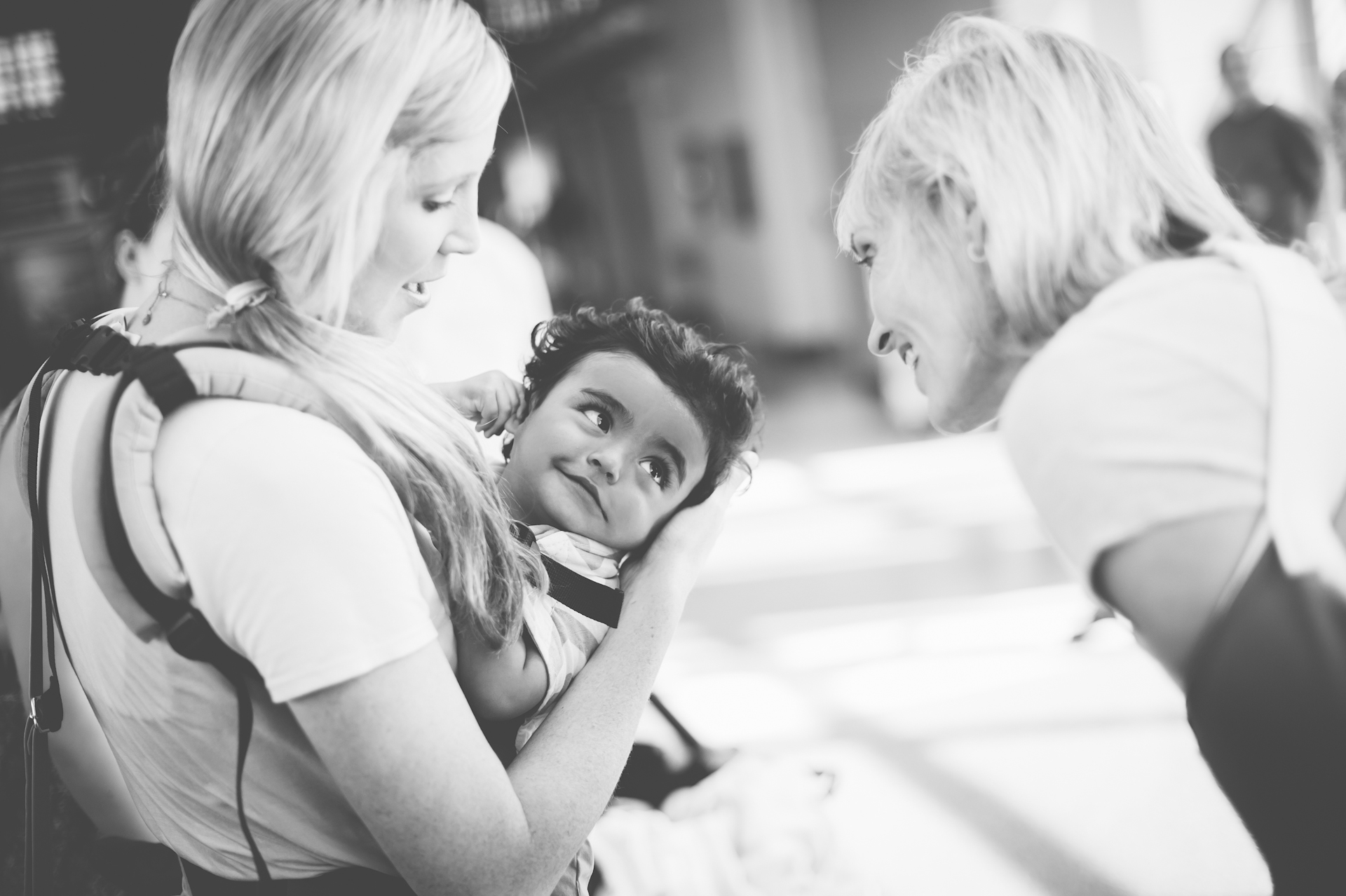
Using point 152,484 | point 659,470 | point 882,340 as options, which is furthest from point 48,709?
point 882,340

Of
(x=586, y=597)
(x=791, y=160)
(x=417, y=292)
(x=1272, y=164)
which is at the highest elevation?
(x=417, y=292)

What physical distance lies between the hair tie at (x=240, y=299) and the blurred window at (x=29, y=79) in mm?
→ 8051

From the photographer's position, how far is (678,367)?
1579mm

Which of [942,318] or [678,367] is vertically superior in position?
[942,318]

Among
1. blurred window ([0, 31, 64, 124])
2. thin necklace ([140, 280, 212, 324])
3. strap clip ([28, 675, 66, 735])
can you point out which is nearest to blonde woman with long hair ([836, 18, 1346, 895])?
thin necklace ([140, 280, 212, 324])

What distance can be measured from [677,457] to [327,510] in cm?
78

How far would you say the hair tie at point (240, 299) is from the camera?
0.90 meters

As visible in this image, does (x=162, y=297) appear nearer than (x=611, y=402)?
Yes

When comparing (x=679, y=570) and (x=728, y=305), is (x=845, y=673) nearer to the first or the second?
(x=679, y=570)

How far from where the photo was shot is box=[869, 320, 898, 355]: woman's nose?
123 centimetres

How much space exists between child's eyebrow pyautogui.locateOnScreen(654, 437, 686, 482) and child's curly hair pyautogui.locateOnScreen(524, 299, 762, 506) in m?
0.04

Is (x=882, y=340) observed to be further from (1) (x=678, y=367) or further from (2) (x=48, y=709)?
(2) (x=48, y=709)

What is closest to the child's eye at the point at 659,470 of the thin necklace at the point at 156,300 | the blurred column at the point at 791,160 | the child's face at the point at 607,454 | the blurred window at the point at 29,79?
the child's face at the point at 607,454

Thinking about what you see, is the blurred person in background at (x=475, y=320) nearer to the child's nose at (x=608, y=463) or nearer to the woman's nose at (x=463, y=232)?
the child's nose at (x=608, y=463)
